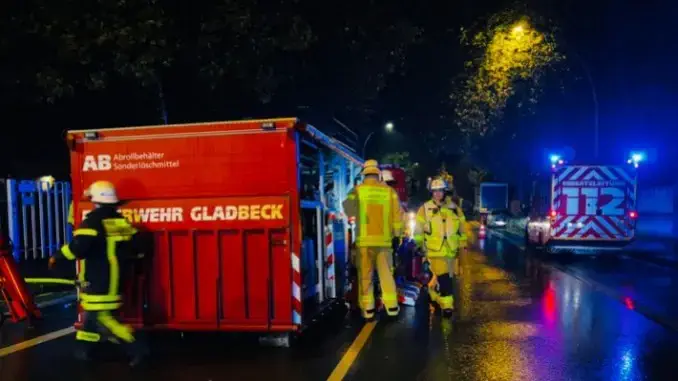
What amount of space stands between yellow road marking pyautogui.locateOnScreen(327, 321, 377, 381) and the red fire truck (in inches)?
23.0

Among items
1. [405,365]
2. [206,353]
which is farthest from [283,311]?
[405,365]

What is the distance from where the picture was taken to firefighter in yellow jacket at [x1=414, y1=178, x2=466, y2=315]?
809cm

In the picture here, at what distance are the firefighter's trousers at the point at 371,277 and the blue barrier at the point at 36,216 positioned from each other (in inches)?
327

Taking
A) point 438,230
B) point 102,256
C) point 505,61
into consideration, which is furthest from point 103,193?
point 505,61

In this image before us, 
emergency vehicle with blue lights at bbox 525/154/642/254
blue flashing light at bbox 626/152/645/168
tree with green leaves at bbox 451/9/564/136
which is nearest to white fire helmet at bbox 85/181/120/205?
emergency vehicle with blue lights at bbox 525/154/642/254

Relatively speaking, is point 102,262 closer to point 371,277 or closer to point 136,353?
point 136,353

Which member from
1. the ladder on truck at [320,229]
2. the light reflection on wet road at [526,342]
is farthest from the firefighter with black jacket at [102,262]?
the light reflection on wet road at [526,342]

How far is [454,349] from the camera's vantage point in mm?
6633

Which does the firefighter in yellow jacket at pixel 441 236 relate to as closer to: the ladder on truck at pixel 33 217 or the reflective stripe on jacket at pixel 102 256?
the reflective stripe on jacket at pixel 102 256

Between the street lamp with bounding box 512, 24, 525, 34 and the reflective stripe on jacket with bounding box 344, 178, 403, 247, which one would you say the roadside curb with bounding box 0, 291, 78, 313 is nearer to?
the reflective stripe on jacket with bounding box 344, 178, 403, 247

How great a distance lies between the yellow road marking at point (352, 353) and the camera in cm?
579

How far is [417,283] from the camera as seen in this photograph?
10.2 metres

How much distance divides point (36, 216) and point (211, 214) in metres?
8.92

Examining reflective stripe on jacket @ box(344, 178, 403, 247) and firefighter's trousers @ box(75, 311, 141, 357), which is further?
reflective stripe on jacket @ box(344, 178, 403, 247)
